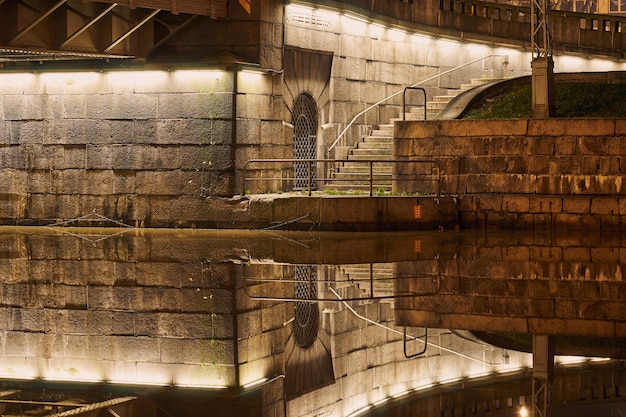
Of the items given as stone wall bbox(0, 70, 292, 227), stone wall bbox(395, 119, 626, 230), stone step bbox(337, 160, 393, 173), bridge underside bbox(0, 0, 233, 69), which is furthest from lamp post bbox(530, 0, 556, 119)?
bridge underside bbox(0, 0, 233, 69)

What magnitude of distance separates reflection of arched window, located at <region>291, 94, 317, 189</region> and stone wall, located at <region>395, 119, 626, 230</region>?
3.68m

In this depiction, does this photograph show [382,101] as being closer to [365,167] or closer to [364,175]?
[365,167]

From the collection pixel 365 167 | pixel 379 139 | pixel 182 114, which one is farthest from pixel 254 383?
pixel 379 139

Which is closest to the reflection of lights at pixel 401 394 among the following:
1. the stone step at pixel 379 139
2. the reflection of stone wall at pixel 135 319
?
the reflection of stone wall at pixel 135 319

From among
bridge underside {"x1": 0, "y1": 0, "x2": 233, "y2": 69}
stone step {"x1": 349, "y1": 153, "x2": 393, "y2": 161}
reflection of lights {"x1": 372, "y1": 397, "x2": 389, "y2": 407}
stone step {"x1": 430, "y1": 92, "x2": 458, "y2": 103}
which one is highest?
bridge underside {"x1": 0, "y1": 0, "x2": 233, "y2": 69}

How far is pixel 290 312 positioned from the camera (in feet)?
43.4

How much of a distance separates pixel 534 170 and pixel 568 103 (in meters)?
3.68

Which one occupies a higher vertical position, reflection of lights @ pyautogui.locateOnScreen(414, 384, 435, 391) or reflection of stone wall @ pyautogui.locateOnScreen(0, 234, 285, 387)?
reflection of stone wall @ pyautogui.locateOnScreen(0, 234, 285, 387)

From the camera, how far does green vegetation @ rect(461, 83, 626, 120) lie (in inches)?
1150

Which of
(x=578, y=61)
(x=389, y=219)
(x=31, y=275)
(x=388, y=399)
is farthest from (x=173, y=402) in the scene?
Answer: (x=578, y=61)

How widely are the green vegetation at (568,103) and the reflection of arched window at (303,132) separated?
3.57 m

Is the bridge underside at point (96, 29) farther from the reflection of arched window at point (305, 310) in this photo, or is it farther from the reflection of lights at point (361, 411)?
the reflection of lights at point (361, 411)

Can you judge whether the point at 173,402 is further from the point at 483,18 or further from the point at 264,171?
the point at 483,18

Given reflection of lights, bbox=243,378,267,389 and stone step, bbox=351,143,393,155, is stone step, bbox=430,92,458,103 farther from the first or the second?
reflection of lights, bbox=243,378,267,389
